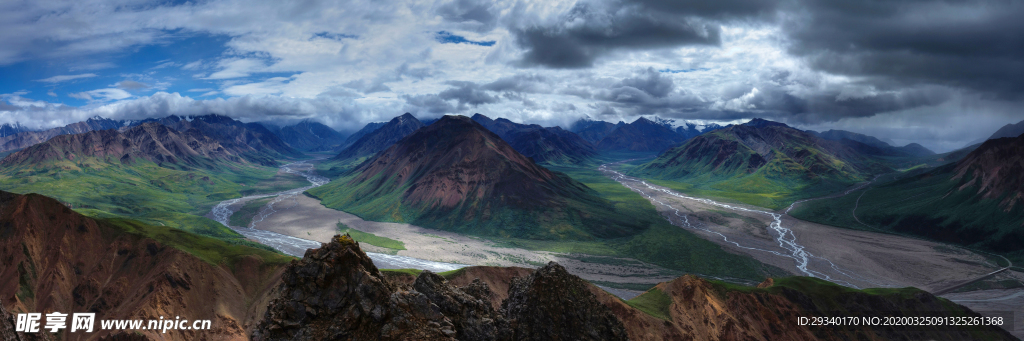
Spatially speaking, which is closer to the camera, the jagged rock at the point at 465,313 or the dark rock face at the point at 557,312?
the jagged rock at the point at 465,313

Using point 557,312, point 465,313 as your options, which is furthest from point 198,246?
point 465,313

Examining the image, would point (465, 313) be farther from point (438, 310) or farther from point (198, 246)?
point (198, 246)

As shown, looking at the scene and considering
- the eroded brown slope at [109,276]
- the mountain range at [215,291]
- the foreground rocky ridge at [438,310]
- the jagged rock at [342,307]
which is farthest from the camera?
the eroded brown slope at [109,276]

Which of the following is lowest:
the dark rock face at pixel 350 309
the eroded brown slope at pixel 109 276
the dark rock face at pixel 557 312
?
the eroded brown slope at pixel 109 276

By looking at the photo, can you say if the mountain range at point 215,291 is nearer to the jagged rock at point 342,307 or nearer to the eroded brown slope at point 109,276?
the eroded brown slope at point 109,276

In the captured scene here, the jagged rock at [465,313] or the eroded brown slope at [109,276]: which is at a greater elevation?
the jagged rock at [465,313]

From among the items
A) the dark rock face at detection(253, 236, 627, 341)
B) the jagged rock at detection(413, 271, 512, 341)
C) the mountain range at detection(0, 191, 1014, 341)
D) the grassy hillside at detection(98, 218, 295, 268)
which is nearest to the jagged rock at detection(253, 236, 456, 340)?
the dark rock face at detection(253, 236, 627, 341)

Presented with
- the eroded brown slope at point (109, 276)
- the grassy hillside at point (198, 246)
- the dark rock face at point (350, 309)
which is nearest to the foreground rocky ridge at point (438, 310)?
the dark rock face at point (350, 309)

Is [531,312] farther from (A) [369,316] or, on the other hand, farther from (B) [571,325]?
(A) [369,316]
